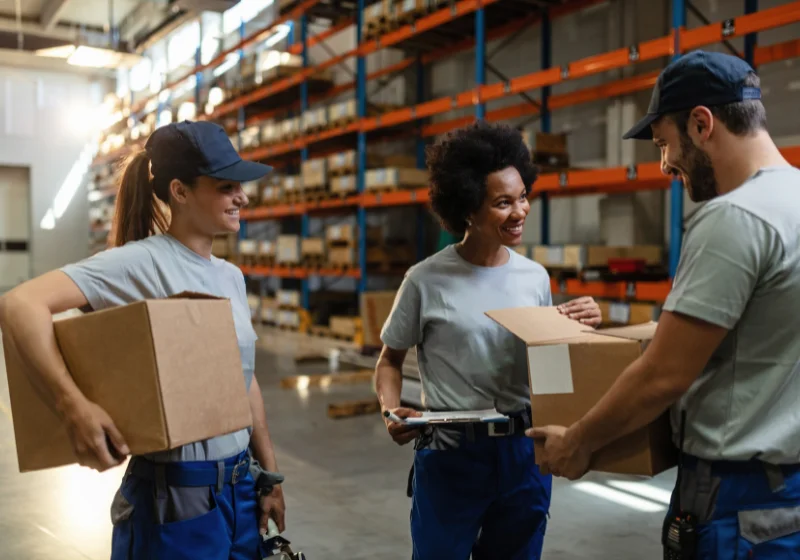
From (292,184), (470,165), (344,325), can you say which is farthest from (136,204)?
(292,184)

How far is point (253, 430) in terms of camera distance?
6.60 ft

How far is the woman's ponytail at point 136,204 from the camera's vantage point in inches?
74.5

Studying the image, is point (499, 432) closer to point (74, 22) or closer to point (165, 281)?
point (165, 281)

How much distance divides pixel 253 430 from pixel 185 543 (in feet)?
1.42

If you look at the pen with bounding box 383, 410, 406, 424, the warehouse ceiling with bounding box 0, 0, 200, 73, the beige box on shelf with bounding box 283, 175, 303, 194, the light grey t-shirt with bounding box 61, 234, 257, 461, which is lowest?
the pen with bounding box 383, 410, 406, 424

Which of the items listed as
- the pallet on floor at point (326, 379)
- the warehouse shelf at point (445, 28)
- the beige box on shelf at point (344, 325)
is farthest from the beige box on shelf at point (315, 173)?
the pallet on floor at point (326, 379)

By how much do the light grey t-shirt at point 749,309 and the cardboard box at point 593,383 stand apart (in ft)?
0.43

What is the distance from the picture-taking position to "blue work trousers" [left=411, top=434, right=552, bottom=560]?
1943 millimetres

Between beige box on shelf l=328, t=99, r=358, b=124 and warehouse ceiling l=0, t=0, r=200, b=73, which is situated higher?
warehouse ceiling l=0, t=0, r=200, b=73

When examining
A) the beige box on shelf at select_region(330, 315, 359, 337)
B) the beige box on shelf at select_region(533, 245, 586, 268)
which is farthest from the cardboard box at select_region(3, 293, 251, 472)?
the beige box on shelf at select_region(330, 315, 359, 337)

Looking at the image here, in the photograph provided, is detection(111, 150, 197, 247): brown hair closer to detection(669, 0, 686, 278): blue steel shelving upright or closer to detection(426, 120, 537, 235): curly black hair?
detection(426, 120, 537, 235): curly black hair

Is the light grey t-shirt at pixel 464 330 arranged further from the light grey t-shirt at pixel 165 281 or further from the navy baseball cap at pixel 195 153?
the navy baseball cap at pixel 195 153

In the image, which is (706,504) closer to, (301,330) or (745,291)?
(745,291)

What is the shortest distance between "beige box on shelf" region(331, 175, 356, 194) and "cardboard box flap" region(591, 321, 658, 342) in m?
8.44
